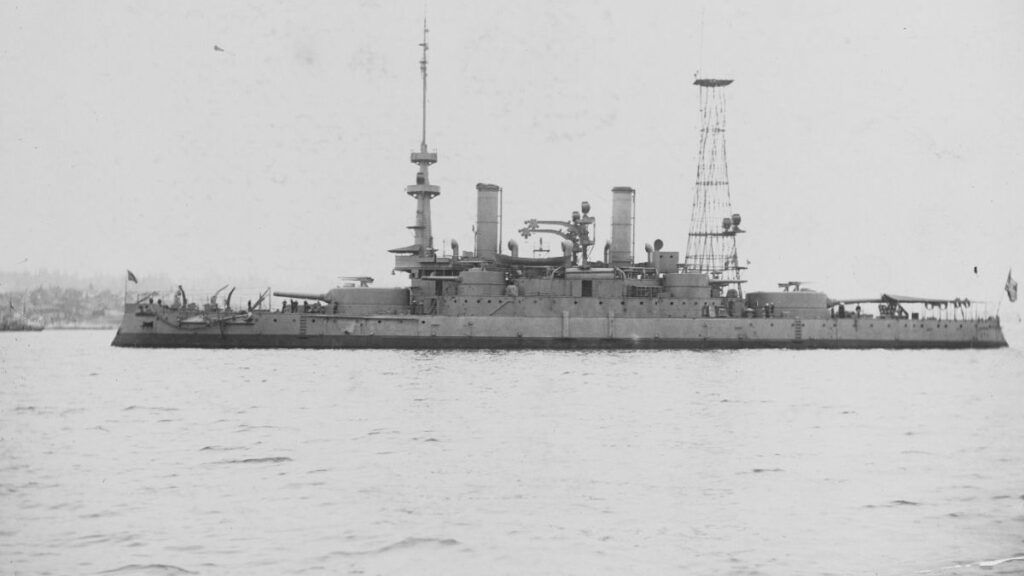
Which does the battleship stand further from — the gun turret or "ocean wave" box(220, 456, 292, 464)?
"ocean wave" box(220, 456, 292, 464)

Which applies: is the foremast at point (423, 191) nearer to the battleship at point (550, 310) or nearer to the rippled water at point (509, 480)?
the battleship at point (550, 310)

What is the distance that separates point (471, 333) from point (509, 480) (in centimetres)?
3048

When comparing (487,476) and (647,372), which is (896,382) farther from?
(487,476)

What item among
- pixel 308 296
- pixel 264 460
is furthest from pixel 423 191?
pixel 264 460

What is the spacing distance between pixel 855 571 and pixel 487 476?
548cm

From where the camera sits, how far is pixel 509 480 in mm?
12914

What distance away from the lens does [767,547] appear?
9750mm

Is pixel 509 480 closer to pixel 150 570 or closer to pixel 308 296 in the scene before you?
pixel 150 570

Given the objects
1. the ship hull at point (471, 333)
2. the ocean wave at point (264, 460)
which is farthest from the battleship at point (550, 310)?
the ocean wave at point (264, 460)

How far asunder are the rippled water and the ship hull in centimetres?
1697

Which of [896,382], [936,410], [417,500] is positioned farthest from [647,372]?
[417,500]

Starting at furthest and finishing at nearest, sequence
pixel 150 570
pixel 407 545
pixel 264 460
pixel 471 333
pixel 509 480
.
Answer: pixel 471 333 → pixel 264 460 → pixel 509 480 → pixel 407 545 → pixel 150 570

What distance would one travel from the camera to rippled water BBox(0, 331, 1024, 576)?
9.55 m

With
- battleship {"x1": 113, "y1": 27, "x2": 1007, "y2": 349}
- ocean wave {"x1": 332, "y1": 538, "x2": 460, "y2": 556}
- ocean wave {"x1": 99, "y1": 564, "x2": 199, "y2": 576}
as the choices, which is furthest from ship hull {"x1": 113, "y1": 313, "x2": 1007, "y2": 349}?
ocean wave {"x1": 99, "y1": 564, "x2": 199, "y2": 576}
